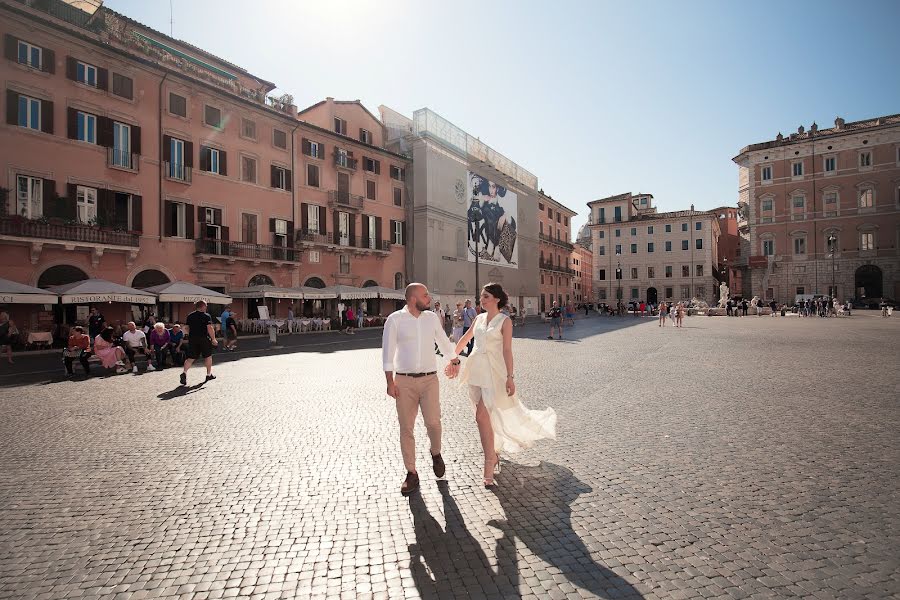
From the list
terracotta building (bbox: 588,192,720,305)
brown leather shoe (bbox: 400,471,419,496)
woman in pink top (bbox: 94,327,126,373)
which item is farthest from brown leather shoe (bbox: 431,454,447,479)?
terracotta building (bbox: 588,192,720,305)

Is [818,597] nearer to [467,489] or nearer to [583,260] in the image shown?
[467,489]

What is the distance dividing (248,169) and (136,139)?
5676 mm

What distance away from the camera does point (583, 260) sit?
3898 inches

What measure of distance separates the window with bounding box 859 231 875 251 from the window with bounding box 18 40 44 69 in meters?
64.4

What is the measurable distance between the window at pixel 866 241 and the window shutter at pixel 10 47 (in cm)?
6500

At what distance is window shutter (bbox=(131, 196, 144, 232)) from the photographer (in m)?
21.3

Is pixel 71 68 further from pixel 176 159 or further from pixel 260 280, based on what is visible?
pixel 260 280

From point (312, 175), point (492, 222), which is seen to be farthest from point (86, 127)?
point (492, 222)

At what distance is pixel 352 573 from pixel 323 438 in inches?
112

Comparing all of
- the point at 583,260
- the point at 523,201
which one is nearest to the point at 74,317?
the point at 523,201

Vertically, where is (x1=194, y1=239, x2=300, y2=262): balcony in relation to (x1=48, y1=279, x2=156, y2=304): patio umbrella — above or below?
above

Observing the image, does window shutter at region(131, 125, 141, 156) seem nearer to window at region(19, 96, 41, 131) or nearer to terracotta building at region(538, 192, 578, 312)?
window at region(19, 96, 41, 131)

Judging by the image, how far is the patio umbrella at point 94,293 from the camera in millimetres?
16734

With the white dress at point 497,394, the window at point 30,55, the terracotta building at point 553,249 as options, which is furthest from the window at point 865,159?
the window at point 30,55
